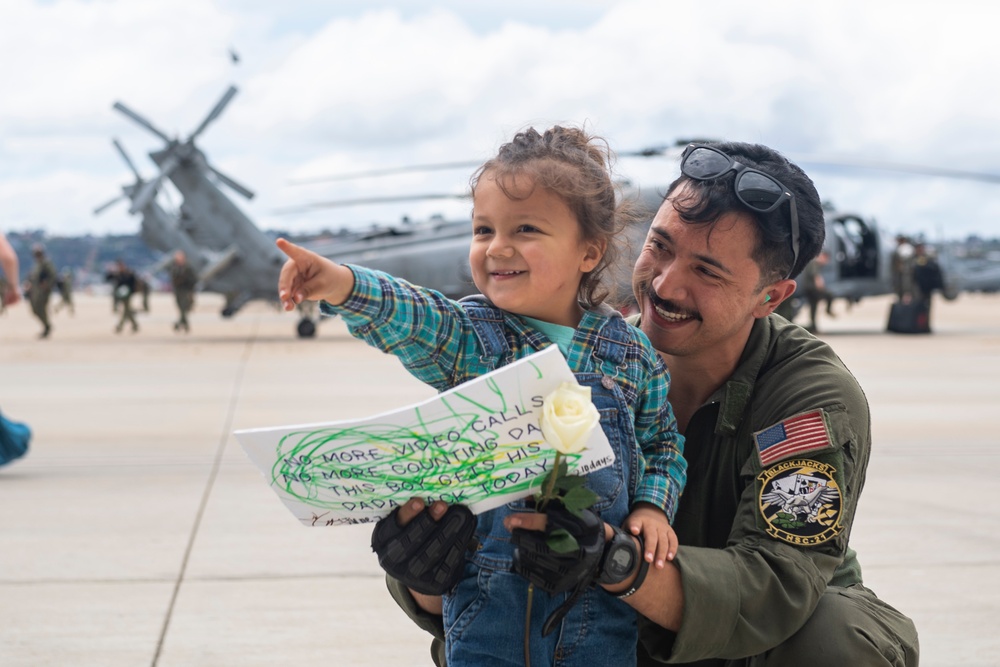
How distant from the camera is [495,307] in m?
2.20

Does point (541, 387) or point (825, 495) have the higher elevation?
point (541, 387)

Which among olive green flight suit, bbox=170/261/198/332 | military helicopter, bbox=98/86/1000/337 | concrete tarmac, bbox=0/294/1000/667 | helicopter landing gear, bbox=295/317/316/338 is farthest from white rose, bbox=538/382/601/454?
olive green flight suit, bbox=170/261/198/332

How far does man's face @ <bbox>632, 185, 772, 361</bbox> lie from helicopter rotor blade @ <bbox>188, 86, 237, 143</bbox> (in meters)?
25.1

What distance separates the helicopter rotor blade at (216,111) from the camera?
88.2 feet

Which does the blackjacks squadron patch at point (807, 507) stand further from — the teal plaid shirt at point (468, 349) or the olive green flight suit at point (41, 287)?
the olive green flight suit at point (41, 287)

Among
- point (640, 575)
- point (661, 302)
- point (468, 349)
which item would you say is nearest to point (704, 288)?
point (661, 302)

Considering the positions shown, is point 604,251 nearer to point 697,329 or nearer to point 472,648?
point 697,329

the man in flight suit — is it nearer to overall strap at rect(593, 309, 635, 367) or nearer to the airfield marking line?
overall strap at rect(593, 309, 635, 367)

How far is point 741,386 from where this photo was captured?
2.54m

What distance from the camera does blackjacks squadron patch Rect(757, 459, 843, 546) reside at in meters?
2.23

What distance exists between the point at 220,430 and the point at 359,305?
25.1ft

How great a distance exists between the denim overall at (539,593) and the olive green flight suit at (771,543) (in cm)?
15

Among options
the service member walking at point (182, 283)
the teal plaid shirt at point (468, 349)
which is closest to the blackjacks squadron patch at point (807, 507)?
the teal plaid shirt at point (468, 349)

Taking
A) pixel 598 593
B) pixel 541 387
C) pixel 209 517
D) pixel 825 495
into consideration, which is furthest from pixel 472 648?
pixel 209 517
